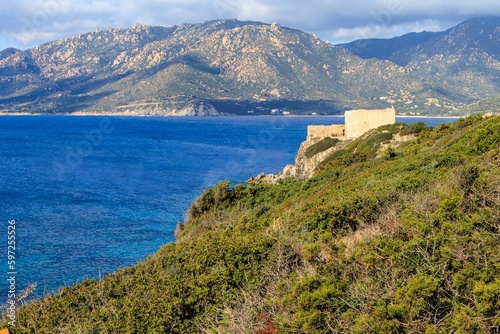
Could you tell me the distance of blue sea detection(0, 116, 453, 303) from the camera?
26.0 meters

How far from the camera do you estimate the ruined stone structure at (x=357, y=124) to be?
41750 mm

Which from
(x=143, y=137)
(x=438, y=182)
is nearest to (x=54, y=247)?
(x=438, y=182)

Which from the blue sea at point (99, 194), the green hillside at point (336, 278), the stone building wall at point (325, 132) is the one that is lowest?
the blue sea at point (99, 194)

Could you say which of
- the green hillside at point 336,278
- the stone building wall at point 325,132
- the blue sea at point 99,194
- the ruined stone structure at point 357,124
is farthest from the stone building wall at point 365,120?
the green hillside at point 336,278

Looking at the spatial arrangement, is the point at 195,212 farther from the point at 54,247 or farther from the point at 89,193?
the point at 89,193

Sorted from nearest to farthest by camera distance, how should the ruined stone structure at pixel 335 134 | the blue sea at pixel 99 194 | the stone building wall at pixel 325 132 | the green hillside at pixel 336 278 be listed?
the green hillside at pixel 336 278 → the blue sea at pixel 99 194 → the ruined stone structure at pixel 335 134 → the stone building wall at pixel 325 132

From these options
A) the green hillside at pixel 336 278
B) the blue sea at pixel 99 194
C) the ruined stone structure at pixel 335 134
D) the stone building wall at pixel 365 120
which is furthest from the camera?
the stone building wall at pixel 365 120

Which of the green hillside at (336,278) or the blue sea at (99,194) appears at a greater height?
the green hillside at (336,278)

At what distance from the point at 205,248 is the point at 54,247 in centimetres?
1779

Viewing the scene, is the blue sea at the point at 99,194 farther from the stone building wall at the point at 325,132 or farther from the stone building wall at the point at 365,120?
the stone building wall at the point at 365,120

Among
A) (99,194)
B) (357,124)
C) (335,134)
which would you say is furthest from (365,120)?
(99,194)

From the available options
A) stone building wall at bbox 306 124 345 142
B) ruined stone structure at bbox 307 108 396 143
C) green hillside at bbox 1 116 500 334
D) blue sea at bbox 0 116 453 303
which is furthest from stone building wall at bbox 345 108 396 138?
green hillside at bbox 1 116 500 334

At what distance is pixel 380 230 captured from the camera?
10.5 metres

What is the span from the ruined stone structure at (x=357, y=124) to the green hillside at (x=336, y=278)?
27.1 metres
